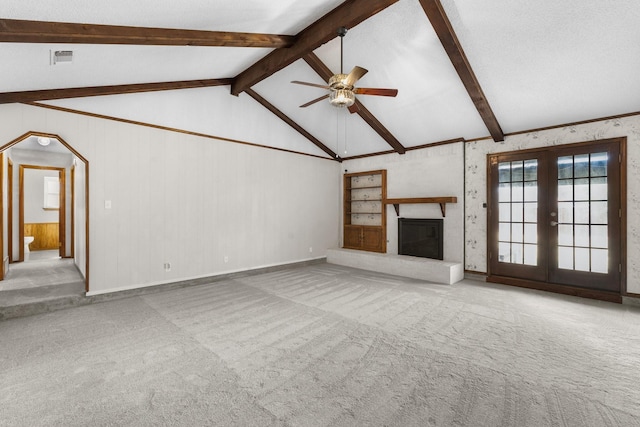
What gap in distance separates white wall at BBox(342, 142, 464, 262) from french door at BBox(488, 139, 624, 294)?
0.56m

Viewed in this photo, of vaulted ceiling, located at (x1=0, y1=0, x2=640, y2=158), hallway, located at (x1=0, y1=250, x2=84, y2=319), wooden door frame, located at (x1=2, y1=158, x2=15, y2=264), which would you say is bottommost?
hallway, located at (x1=0, y1=250, x2=84, y2=319)

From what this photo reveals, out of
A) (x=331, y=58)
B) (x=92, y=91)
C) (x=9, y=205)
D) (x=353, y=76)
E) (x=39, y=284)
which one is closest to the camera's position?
(x=353, y=76)

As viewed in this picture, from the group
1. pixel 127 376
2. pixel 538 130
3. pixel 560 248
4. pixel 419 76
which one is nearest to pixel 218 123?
pixel 419 76

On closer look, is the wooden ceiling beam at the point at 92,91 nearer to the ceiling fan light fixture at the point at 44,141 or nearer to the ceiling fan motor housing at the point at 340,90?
the ceiling fan motor housing at the point at 340,90

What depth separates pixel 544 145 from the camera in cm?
460

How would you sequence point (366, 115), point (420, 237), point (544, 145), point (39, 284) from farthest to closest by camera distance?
point (420, 237) < point (366, 115) < point (544, 145) < point (39, 284)

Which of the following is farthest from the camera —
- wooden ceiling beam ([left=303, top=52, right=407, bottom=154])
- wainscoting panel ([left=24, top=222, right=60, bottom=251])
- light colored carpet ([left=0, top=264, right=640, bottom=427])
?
wainscoting panel ([left=24, top=222, right=60, bottom=251])

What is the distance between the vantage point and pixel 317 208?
7004 millimetres

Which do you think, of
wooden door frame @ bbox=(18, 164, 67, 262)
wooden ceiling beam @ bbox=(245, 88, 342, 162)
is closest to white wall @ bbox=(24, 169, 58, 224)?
wooden door frame @ bbox=(18, 164, 67, 262)

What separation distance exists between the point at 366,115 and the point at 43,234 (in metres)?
9.10

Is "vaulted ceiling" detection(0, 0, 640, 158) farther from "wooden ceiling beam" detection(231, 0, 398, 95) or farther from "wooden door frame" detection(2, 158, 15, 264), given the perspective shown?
"wooden door frame" detection(2, 158, 15, 264)

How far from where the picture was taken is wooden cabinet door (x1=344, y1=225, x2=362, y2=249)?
281 inches

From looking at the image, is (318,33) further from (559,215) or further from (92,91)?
(559,215)

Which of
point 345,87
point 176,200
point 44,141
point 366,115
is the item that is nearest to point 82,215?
point 176,200
